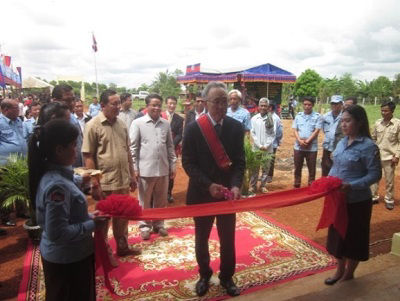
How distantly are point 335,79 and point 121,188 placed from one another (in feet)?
242

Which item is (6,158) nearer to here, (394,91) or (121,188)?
(121,188)

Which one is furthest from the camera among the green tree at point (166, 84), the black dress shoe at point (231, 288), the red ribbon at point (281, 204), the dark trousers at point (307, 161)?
the green tree at point (166, 84)

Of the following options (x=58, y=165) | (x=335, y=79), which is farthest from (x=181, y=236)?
(x=335, y=79)

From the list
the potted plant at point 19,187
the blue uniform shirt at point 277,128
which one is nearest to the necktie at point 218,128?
the potted plant at point 19,187

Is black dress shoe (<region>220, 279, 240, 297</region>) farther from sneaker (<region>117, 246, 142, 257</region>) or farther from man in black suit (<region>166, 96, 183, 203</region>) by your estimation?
man in black suit (<region>166, 96, 183, 203</region>)

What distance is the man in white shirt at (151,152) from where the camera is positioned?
420cm

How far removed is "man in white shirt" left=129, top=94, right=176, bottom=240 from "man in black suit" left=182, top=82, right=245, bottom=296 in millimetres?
1324

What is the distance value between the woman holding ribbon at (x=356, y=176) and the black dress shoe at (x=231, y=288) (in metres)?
1.00

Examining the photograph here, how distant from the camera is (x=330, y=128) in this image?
246 inches

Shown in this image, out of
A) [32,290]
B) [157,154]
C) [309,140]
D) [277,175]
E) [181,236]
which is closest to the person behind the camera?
[32,290]

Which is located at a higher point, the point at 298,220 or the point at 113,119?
the point at 113,119

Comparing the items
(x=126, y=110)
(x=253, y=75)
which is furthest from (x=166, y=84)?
(x=126, y=110)

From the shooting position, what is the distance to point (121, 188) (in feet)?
11.9

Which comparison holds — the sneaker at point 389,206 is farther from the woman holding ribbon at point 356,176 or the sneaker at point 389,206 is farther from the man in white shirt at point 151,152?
the man in white shirt at point 151,152
